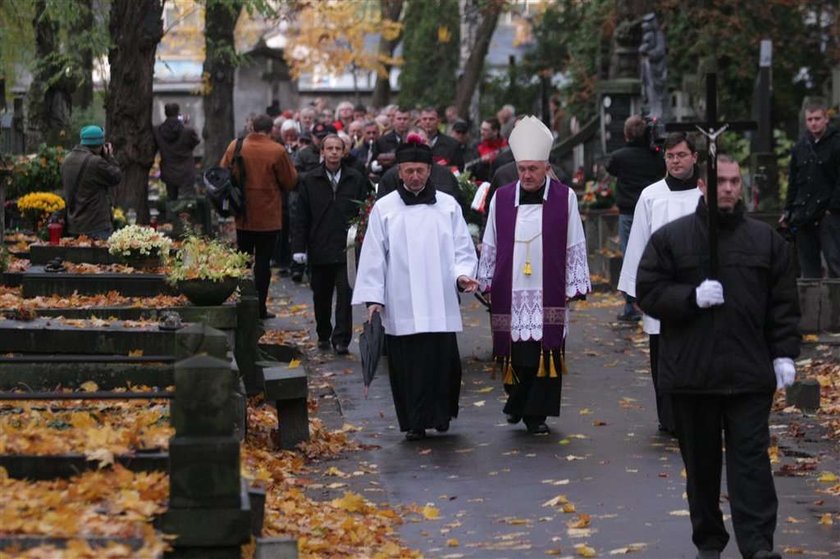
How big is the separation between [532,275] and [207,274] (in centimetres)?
227

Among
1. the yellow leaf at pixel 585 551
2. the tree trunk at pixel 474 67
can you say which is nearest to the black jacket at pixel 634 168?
the yellow leaf at pixel 585 551

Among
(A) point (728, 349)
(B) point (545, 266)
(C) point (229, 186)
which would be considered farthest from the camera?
(C) point (229, 186)

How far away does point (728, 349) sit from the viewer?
8695 millimetres

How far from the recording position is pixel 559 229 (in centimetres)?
1309

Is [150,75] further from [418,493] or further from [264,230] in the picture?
[418,493]

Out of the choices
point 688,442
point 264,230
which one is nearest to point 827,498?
point 688,442

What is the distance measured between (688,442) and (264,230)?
34.1 feet

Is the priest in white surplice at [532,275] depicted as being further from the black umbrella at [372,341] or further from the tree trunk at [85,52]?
the tree trunk at [85,52]

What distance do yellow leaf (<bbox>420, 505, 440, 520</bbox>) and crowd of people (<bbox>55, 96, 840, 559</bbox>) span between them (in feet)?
5.33

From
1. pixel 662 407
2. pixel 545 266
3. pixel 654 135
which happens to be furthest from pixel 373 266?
pixel 654 135

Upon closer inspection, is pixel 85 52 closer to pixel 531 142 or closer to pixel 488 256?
pixel 488 256

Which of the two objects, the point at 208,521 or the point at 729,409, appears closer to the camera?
the point at 208,521

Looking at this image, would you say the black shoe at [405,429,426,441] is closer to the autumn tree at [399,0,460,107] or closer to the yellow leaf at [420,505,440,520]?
the yellow leaf at [420,505,440,520]

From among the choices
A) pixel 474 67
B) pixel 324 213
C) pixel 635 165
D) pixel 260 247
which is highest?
pixel 474 67
